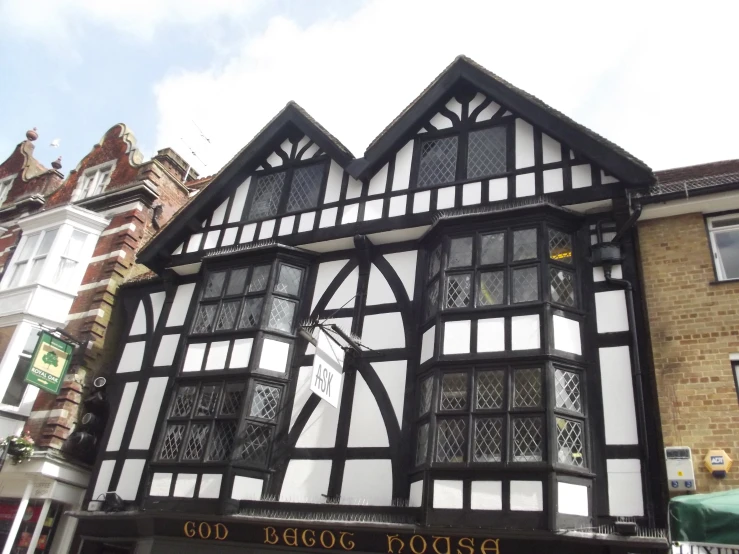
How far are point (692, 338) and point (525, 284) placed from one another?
2.53 meters

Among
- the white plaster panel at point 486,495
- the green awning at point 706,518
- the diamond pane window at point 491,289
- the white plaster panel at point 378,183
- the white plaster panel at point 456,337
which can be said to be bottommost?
the green awning at point 706,518

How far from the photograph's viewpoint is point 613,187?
1084 cm

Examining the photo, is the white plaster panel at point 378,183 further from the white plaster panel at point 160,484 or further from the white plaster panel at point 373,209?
the white plaster panel at point 160,484

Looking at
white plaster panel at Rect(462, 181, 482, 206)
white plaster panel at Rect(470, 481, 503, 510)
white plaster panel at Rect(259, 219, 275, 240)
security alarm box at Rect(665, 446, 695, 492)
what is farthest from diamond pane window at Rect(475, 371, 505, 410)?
white plaster panel at Rect(259, 219, 275, 240)

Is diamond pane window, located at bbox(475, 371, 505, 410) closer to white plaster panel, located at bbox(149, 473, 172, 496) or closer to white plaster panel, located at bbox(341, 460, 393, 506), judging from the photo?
white plaster panel, located at bbox(341, 460, 393, 506)

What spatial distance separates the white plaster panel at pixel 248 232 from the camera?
14023 mm

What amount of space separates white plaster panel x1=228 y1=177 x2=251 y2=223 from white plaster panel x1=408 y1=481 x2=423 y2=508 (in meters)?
7.40

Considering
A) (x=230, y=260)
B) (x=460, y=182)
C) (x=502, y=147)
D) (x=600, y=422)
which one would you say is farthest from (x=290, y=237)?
(x=600, y=422)

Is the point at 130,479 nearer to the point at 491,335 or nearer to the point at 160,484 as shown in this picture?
the point at 160,484

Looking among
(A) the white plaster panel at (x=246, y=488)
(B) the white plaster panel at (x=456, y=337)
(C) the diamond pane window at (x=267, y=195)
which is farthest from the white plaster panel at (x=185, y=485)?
(C) the diamond pane window at (x=267, y=195)

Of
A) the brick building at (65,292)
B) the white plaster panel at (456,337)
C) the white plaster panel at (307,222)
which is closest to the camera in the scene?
the white plaster panel at (456,337)

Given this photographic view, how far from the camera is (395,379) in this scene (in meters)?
11.0

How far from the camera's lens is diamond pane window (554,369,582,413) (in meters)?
9.41

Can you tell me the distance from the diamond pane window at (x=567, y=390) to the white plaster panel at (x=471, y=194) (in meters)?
3.71
